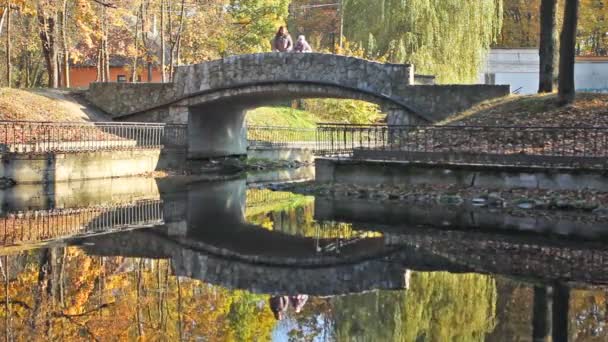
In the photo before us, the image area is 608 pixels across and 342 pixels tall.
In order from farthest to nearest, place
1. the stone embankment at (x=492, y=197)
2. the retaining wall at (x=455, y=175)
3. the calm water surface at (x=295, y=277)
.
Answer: the retaining wall at (x=455, y=175), the stone embankment at (x=492, y=197), the calm water surface at (x=295, y=277)

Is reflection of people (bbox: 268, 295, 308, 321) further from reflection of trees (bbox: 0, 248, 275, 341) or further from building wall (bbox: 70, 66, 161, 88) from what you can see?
building wall (bbox: 70, 66, 161, 88)

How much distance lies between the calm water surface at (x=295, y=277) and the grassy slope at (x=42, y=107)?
996cm

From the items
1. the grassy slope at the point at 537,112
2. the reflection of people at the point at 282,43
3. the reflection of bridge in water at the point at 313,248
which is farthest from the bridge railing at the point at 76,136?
the grassy slope at the point at 537,112

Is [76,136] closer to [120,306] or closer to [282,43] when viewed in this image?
[282,43]

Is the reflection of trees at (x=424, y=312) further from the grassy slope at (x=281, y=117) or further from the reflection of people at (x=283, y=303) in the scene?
the grassy slope at (x=281, y=117)

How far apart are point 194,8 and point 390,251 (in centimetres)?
Answer: 3864

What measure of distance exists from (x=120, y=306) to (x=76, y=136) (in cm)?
1940

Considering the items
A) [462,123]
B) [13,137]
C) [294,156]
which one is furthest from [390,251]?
[294,156]

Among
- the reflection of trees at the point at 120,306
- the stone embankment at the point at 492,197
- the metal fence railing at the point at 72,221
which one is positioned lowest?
the metal fence railing at the point at 72,221

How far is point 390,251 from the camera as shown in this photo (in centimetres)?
1298

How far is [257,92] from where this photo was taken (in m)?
29.2

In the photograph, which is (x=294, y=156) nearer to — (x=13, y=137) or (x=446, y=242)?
(x=13, y=137)

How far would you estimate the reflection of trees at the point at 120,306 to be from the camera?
8.15 metres

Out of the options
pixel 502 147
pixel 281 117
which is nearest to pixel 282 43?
pixel 502 147
